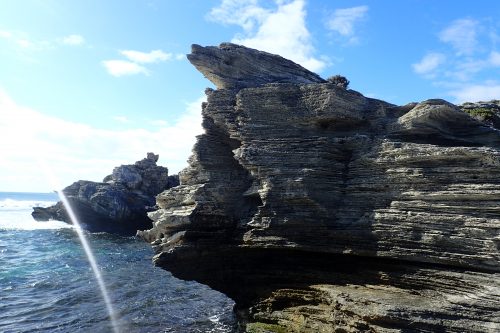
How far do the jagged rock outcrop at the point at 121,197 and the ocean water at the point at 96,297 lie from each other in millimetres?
20500

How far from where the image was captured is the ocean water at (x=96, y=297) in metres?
24.0

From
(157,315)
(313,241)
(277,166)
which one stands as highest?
(277,166)

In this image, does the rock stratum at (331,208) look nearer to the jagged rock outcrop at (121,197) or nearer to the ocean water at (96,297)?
the ocean water at (96,297)

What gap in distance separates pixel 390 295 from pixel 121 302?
758 inches

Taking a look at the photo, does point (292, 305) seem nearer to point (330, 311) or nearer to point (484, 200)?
point (330, 311)

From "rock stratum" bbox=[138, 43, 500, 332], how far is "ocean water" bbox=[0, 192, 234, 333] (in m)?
3.49

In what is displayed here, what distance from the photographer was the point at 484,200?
1574 cm

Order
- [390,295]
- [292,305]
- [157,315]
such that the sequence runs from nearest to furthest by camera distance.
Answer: [390,295] < [292,305] < [157,315]

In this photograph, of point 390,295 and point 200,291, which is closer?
point 390,295

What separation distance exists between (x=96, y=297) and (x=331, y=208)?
772 inches

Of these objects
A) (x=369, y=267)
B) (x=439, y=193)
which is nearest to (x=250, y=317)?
(x=369, y=267)

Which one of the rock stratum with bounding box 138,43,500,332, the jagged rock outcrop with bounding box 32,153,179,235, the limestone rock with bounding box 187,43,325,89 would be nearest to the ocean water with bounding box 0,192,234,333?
the rock stratum with bounding box 138,43,500,332

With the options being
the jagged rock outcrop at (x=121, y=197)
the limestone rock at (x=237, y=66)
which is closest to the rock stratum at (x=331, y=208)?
the limestone rock at (x=237, y=66)

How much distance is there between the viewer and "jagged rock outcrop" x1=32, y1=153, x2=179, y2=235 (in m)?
70.4
